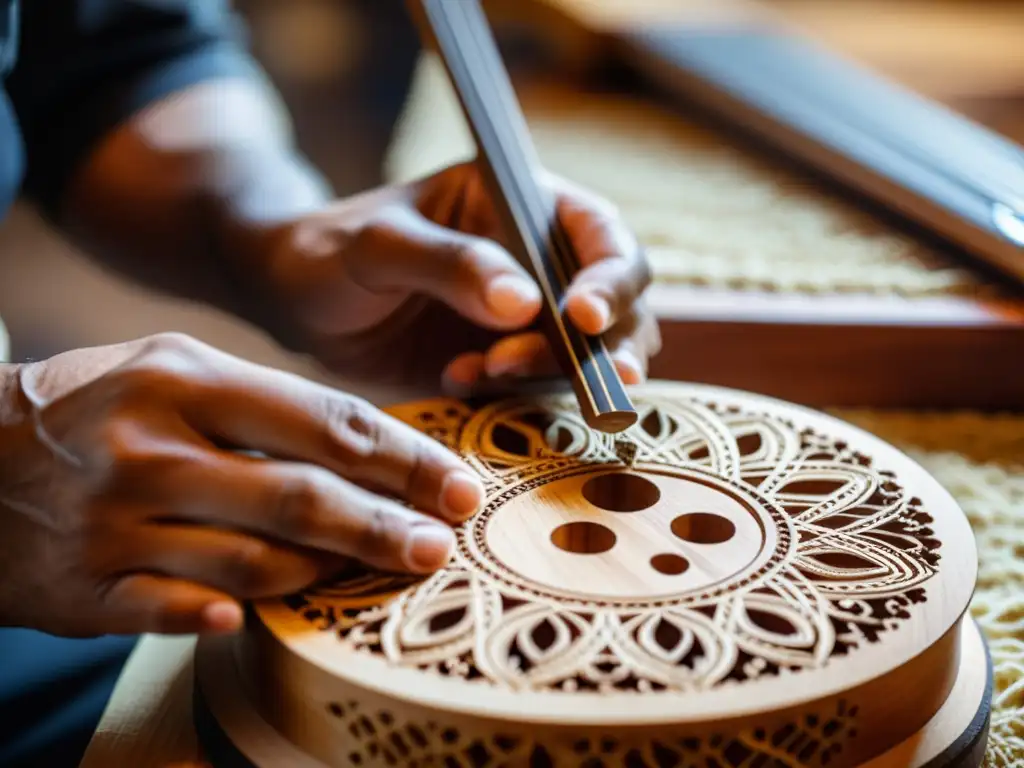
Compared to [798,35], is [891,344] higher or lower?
lower

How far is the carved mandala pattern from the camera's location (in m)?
Answer: 0.54

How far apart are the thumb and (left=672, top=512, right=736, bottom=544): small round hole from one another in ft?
0.75

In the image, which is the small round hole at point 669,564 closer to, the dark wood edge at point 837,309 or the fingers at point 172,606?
the fingers at point 172,606

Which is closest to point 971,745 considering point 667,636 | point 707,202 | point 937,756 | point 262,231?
point 937,756

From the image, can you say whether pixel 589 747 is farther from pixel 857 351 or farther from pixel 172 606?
pixel 857 351

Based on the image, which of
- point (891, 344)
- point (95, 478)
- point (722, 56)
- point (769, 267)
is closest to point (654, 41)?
point (722, 56)

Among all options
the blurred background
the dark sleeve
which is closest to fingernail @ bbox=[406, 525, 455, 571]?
the dark sleeve

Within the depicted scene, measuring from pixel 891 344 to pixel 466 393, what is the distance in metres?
0.48

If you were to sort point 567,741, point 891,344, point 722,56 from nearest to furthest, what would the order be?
point 567,741, point 891,344, point 722,56

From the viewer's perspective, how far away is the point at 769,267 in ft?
4.21

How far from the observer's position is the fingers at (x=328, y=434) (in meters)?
0.61

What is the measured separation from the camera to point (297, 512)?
0.59 m

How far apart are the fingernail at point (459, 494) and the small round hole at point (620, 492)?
0.10 metres

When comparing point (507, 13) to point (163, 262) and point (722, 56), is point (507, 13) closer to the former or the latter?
point (722, 56)
